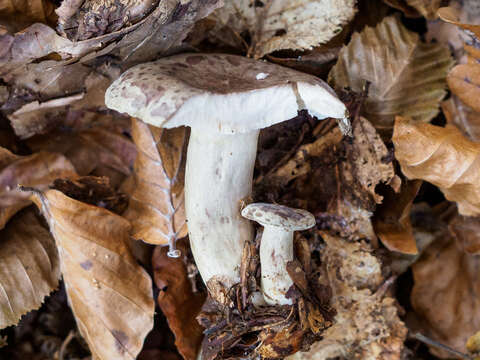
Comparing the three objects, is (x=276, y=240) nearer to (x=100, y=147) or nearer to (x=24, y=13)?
(x=100, y=147)

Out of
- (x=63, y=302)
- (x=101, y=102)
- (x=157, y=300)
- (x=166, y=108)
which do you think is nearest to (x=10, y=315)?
(x=63, y=302)

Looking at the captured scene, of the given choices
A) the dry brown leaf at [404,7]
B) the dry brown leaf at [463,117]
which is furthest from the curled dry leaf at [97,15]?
the dry brown leaf at [463,117]

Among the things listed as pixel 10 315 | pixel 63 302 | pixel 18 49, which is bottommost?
pixel 63 302

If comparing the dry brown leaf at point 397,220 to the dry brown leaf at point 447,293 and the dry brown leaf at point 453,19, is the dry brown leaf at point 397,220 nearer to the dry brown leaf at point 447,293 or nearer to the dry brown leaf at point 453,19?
the dry brown leaf at point 447,293

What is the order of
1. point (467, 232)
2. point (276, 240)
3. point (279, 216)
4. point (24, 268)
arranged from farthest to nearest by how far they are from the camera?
point (467, 232) < point (24, 268) < point (276, 240) < point (279, 216)

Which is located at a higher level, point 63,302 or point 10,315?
point 10,315

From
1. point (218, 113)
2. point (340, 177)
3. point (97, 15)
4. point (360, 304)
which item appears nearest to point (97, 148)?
point (97, 15)

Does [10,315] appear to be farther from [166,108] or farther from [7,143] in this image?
[166,108]

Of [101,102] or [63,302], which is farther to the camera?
[63,302]
